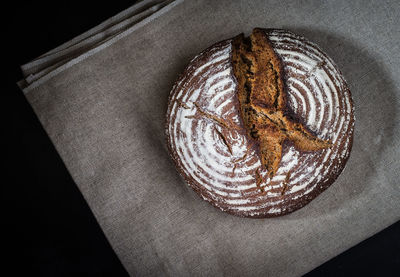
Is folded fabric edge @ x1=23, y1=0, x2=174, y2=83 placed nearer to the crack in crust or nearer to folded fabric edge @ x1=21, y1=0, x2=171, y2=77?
folded fabric edge @ x1=21, y1=0, x2=171, y2=77

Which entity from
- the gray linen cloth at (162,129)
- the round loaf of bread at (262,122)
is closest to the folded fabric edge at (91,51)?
the gray linen cloth at (162,129)

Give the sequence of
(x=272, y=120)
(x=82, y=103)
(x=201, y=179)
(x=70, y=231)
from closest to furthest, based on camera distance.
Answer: (x=272, y=120) < (x=201, y=179) < (x=82, y=103) < (x=70, y=231)

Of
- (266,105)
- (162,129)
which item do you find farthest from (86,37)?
(266,105)

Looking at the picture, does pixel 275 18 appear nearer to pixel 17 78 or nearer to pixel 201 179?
pixel 201 179

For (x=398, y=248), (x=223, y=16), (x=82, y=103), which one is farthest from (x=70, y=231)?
(x=398, y=248)

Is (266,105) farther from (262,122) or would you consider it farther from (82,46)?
(82,46)

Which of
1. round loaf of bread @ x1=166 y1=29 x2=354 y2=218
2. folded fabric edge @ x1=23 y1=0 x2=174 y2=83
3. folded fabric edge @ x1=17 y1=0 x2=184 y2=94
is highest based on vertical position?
folded fabric edge @ x1=23 y1=0 x2=174 y2=83

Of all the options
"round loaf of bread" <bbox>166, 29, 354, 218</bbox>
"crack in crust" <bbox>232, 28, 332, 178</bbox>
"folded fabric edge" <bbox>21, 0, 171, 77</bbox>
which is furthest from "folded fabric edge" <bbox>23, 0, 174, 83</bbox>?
"crack in crust" <bbox>232, 28, 332, 178</bbox>
